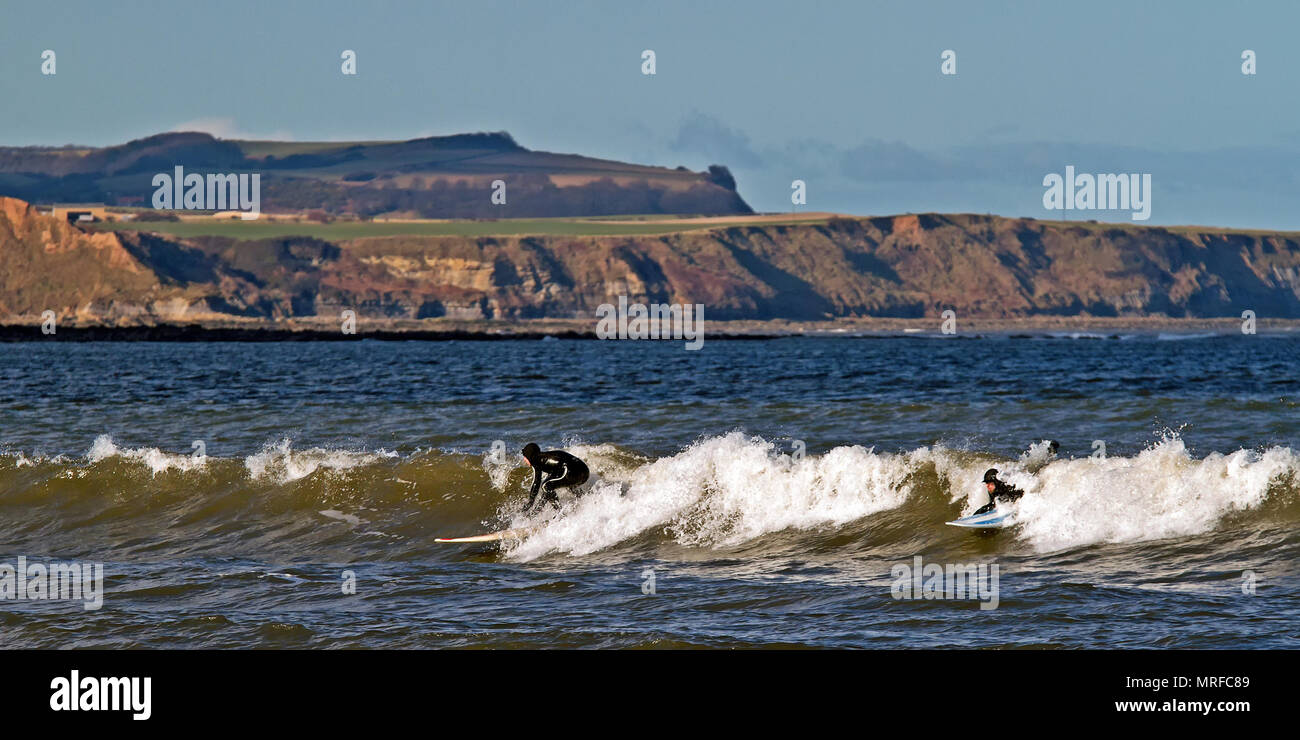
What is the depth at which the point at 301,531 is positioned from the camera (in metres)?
19.1

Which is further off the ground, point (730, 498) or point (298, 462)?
point (298, 462)

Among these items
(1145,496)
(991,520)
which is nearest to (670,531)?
(991,520)

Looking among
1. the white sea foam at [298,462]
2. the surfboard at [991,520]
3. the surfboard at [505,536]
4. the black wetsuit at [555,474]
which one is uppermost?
the black wetsuit at [555,474]

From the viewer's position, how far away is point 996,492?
16.5 m

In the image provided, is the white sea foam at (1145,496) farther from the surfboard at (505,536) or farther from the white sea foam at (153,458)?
the white sea foam at (153,458)

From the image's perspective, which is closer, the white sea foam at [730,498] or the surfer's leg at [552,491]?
the white sea foam at [730,498]

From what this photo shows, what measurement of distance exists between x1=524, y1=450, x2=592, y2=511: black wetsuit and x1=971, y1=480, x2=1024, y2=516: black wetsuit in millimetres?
5399

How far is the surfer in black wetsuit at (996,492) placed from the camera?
16.4 m

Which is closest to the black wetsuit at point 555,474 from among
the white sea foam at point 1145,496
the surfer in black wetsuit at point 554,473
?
the surfer in black wetsuit at point 554,473

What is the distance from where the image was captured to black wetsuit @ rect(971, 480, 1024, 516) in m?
16.4

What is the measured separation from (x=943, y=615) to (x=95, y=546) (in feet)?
40.3

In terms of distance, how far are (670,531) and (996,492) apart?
432 cm

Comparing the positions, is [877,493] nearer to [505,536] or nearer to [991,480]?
[991,480]
